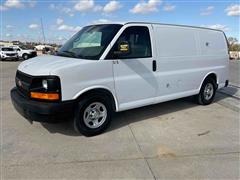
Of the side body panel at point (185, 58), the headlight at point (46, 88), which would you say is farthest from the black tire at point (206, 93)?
the headlight at point (46, 88)

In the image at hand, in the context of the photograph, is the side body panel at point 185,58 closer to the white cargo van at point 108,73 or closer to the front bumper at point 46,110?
the white cargo van at point 108,73

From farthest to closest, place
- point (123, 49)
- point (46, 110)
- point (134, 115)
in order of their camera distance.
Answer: point (134, 115) < point (123, 49) < point (46, 110)

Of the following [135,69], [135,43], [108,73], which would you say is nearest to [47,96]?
[108,73]

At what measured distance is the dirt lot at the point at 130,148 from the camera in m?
3.16

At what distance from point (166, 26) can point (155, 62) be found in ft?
3.09

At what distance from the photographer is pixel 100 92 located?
4184mm

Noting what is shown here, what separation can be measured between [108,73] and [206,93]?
11.6ft

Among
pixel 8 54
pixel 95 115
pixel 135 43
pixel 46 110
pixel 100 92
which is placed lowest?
pixel 95 115

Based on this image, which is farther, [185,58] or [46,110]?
[185,58]

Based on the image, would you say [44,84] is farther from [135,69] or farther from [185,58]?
[185,58]

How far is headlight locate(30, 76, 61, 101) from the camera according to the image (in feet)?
12.0

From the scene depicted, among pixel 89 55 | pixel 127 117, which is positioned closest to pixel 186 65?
pixel 127 117

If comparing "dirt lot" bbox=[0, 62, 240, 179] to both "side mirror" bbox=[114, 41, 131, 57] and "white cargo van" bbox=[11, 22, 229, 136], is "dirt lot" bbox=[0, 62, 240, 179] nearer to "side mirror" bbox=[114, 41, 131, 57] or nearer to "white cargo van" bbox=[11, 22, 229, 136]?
"white cargo van" bbox=[11, 22, 229, 136]

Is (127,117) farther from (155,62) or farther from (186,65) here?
(186,65)
